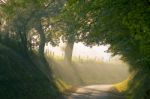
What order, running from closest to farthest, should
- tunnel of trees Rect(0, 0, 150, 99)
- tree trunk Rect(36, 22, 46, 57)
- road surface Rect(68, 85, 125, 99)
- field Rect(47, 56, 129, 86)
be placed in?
tunnel of trees Rect(0, 0, 150, 99), road surface Rect(68, 85, 125, 99), tree trunk Rect(36, 22, 46, 57), field Rect(47, 56, 129, 86)

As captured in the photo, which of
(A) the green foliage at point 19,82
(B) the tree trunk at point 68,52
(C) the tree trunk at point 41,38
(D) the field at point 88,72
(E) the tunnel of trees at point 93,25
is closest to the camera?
(E) the tunnel of trees at point 93,25

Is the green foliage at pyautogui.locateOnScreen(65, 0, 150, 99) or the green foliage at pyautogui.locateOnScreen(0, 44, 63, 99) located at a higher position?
the green foliage at pyautogui.locateOnScreen(65, 0, 150, 99)

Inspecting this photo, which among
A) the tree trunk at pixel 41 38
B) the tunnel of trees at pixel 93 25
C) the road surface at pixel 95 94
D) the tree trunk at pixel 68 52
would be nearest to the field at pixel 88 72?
the tree trunk at pixel 68 52

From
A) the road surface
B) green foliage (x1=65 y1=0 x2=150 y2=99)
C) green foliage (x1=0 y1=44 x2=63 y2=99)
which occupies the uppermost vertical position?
green foliage (x1=65 y1=0 x2=150 y2=99)

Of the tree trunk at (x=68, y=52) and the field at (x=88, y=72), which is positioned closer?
the field at (x=88, y=72)

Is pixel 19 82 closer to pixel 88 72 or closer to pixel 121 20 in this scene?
pixel 121 20

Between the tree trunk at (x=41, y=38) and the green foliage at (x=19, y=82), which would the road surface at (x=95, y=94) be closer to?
the green foliage at (x=19, y=82)

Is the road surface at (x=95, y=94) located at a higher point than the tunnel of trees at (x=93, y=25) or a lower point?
lower

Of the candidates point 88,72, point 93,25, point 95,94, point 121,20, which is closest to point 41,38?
point 95,94

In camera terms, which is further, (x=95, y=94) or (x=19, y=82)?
(x=95, y=94)

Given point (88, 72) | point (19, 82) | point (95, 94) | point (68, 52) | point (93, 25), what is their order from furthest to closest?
point (88, 72) < point (68, 52) < point (95, 94) < point (19, 82) < point (93, 25)

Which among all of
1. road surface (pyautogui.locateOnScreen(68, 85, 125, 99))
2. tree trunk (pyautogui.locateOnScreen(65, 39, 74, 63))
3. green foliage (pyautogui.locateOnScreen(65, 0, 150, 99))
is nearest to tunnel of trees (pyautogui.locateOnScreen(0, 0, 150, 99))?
green foliage (pyautogui.locateOnScreen(65, 0, 150, 99))

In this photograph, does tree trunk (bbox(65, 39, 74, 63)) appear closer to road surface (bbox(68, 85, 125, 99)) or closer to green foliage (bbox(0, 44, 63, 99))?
road surface (bbox(68, 85, 125, 99))

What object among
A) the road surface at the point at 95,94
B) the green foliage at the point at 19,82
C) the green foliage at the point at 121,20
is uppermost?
the green foliage at the point at 121,20
